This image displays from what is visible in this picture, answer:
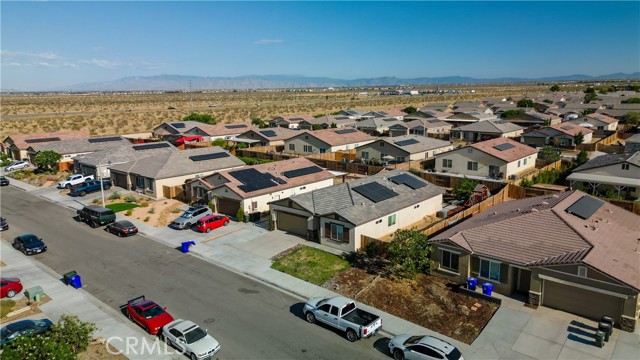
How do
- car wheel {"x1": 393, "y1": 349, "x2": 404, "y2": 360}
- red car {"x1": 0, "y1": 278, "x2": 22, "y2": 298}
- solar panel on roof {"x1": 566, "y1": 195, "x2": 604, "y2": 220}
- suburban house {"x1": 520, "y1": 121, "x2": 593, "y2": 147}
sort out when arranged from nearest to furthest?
1. car wheel {"x1": 393, "y1": 349, "x2": 404, "y2": 360}
2. red car {"x1": 0, "y1": 278, "x2": 22, "y2": 298}
3. solar panel on roof {"x1": 566, "y1": 195, "x2": 604, "y2": 220}
4. suburban house {"x1": 520, "y1": 121, "x2": 593, "y2": 147}

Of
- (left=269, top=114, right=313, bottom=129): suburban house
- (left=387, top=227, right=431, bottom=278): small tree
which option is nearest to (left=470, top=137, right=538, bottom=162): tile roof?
(left=387, top=227, right=431, bottom=278): small tree

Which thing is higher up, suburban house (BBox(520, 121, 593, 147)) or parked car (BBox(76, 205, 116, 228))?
suburban house (BBox(520, 121, 593, 147))

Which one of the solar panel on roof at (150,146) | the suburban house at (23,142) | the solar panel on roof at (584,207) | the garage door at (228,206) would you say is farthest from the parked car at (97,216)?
the suburban house at (23,142)

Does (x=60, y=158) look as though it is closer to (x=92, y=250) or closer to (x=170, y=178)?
(x=170, y=178)

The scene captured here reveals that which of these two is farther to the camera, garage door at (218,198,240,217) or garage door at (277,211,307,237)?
garage door at (218,198,240,217)

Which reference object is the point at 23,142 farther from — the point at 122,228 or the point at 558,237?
the point at 558,237

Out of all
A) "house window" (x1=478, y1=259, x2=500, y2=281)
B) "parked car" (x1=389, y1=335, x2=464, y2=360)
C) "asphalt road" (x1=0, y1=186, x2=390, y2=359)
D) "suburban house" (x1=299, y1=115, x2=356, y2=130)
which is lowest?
"asphalt road" (x1=0, y1=186, x2=390, y2=359)

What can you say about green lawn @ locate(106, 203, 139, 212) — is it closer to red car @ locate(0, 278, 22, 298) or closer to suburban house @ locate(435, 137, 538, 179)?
red car @ locate(0, 278, 22, 298)

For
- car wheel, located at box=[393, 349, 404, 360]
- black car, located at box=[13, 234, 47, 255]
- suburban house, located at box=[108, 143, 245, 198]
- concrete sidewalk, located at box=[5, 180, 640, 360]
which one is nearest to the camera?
car wheel, located at box=[393, 349, 404, 360]
